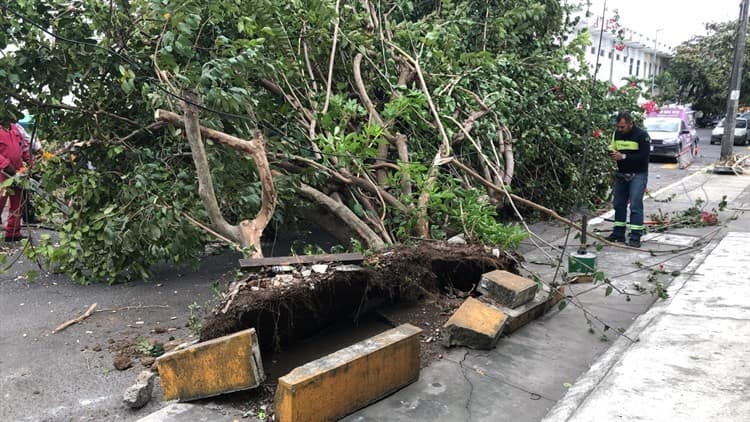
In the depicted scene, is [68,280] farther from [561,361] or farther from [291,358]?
[561,361]

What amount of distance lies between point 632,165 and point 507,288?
12.6 ft

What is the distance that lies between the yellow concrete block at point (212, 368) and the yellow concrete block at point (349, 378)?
363 millimetres

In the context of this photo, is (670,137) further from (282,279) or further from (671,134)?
(282,279)

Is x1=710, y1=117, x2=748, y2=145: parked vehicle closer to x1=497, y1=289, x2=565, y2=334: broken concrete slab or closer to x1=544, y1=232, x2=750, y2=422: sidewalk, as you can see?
x1=544, y1=232, x2=750, y2=422: sidewalk

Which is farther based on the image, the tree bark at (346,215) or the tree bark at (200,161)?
the tree bark at (346,215)

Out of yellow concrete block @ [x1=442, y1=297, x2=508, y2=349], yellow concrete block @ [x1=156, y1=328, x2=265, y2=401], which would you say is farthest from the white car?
yellow concrete block @ [x1=156, y1=328, x2=265, y2=401]

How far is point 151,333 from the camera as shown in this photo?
448 cm

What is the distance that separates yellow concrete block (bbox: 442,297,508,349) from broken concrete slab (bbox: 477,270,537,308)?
1.06 feet

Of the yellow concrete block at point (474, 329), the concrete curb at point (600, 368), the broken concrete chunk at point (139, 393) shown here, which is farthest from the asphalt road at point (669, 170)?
the broken concrete chunk at point (139, 393)

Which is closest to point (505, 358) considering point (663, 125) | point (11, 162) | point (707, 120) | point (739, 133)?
point (11, 162)

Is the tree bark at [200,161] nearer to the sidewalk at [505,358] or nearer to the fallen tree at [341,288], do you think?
the fallen tree at [341,288]

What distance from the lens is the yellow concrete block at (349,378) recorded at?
2961mm

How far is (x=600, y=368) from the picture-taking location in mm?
3795

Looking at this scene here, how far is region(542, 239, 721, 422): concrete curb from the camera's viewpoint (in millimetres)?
3238
